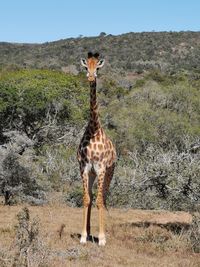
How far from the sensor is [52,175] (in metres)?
22.6

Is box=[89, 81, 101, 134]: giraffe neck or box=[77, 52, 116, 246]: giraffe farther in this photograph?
box=[89, 81, 101, 134]: giraffe neck

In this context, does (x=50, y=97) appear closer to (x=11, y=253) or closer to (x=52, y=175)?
(x=52, y=175)

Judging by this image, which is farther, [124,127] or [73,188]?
[124,127]

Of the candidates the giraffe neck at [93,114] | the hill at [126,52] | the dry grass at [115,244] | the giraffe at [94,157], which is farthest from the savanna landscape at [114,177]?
the hill at [126,52]

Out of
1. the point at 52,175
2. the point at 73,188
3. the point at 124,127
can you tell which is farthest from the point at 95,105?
the point at 124,127

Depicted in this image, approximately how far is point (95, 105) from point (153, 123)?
2600 centimetres

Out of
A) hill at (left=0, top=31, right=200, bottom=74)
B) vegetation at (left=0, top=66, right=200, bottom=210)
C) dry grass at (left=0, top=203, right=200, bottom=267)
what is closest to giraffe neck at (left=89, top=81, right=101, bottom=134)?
dry grass at (left=0, top=203, right=200, bottom=267)

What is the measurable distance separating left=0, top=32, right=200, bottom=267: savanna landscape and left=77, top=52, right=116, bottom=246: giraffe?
0.52 meters

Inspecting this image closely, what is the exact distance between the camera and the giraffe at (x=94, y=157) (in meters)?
10.0

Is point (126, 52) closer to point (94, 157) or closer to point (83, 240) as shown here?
point (94, 157)

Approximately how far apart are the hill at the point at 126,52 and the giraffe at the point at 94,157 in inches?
2345

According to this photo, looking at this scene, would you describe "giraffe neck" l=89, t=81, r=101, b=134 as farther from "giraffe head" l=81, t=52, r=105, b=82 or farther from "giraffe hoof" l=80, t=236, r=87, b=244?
"giraffe hoof" l=80, t=236, r=87, b=244

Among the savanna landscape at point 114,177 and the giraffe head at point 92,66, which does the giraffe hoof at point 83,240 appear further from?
the giraffe head at point 92,66

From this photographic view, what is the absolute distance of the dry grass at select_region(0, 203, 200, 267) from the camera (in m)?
8.85
